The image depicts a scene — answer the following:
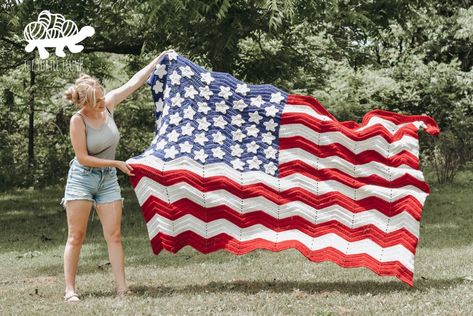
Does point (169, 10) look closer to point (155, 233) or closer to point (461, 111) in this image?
point (155, 233)

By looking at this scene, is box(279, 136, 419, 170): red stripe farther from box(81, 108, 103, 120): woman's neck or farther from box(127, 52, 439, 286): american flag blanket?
box(81, 108, 103, 120): woman's neck

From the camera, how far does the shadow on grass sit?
629cm

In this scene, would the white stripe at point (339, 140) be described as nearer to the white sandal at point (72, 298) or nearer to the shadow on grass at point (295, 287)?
the shadow on grass at point (295, 287)

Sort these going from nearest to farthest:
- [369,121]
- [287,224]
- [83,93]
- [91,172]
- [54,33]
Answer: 1. [83,93]
2. [91,172]
3. [287,224]
4. [369,121]
5. [54,33]

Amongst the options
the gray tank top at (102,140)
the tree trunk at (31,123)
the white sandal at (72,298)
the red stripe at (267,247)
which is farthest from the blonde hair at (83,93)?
the tree trunk at (31,123)

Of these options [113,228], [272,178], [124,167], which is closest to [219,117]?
[272,178]

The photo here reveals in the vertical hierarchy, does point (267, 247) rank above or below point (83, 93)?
below

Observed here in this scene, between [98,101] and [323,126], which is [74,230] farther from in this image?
[323,126]

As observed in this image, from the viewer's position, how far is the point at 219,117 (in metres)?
6.45

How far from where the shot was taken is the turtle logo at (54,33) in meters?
12.2

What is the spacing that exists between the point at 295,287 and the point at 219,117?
162cm

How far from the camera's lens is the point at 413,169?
6.51m

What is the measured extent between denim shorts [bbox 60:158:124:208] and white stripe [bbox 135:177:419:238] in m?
0.62

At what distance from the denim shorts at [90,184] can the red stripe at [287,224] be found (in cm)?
40
